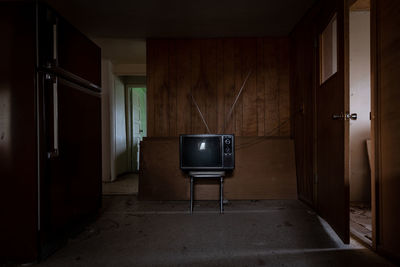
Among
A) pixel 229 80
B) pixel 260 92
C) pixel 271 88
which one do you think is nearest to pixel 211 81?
pixel 229 80

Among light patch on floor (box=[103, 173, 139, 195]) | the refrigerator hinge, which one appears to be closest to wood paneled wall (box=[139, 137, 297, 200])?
light patch on floor (box=[103, 173, 139, 195])

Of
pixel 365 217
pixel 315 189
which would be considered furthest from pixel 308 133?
pixel 365 217

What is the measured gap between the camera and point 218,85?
9.46 feet

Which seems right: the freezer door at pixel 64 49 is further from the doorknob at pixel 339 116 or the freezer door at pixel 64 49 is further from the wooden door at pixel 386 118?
the wooden door at pixel 386 118

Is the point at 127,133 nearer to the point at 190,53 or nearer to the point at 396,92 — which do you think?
the point at 190,53

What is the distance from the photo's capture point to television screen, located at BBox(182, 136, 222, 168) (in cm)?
230

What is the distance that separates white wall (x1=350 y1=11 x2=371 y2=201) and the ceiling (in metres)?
0.64

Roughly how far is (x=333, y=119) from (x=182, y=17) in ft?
5.63

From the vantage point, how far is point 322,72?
2014mm

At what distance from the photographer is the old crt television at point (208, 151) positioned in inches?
90.4

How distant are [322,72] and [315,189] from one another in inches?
41.2

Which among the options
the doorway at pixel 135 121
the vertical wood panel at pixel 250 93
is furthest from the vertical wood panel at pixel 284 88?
the doorway at pixel 135 121

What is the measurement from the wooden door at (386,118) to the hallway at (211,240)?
20 centimetres

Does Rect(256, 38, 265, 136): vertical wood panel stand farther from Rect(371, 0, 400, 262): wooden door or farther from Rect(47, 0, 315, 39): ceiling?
Rect(371, 0, 400, 262): wooden door
